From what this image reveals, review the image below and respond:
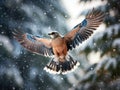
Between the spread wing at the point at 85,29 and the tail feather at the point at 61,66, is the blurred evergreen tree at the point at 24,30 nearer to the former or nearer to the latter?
the tail feather at the point at 61,66

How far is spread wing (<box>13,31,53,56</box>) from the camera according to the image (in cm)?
853

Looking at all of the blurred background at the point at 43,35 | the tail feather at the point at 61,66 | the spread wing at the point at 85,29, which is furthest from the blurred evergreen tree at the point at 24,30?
the spread wing at the point at 85,29

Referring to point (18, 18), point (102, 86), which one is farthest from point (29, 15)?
point (102, 86)

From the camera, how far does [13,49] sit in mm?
9578

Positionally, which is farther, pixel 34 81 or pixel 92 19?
pixel 34 81

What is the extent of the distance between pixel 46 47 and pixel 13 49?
1087 mm

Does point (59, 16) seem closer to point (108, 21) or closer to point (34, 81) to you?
point (34, 81)

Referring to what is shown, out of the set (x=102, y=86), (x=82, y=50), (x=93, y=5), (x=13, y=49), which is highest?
(x=13, y=49)

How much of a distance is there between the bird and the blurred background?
17 centimetres

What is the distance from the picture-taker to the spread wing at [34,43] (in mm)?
8531

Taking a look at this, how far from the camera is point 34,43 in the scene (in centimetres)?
860

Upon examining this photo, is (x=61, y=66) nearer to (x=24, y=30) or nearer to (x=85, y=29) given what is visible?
(x=85, y=29)

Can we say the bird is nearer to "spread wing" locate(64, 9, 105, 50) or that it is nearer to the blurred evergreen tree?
"spread wing" locate(64, 9, 105, 50)

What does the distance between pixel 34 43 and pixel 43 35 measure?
1088mm
